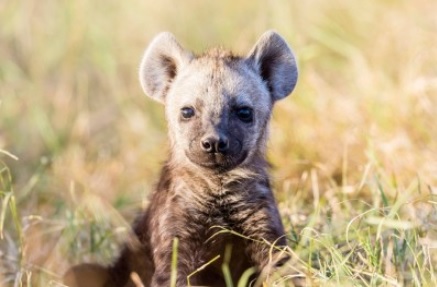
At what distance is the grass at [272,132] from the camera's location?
6191mm

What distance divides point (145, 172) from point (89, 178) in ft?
1.59

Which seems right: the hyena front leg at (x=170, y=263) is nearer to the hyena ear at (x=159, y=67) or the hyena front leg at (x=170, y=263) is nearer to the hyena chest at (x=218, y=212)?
the hyena chest at (x=218, y=212)

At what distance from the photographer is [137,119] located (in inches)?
404

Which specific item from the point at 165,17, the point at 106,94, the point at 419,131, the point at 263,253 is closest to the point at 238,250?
the point at 263,253

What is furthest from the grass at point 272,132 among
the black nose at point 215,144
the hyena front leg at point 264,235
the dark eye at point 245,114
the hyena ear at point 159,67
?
the hyena ear at point 159,67

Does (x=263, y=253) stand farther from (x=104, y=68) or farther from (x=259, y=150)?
(x=104, y=68)

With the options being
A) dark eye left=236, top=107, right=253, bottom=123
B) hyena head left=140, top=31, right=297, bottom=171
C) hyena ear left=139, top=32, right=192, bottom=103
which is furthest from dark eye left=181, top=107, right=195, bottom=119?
hyena ear left=139, top=32, right=192, bottom=103

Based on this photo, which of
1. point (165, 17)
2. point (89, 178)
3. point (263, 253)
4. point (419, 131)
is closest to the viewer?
point (263, 253)

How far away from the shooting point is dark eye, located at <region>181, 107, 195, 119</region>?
6.08 meters

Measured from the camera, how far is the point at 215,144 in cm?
575

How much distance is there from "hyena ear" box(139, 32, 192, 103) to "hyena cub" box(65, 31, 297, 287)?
0.5 inches

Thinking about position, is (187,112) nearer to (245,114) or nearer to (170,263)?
(245,114)

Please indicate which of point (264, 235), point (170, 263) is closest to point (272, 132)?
point (264, 235)

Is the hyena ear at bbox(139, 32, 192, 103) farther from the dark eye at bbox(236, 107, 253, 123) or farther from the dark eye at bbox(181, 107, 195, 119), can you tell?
the dark eye at bbox(236, 107, 253, 123)
